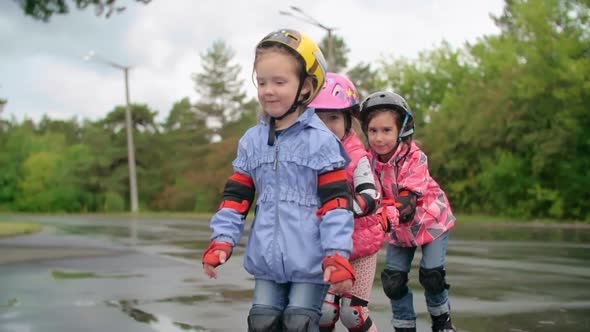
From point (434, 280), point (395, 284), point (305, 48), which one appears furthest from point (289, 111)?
point (434, 280)

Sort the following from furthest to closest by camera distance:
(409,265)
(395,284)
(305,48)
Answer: (409,265) < (395,284) < (305,48)

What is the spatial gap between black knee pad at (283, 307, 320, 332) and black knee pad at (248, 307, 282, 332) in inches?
1.9

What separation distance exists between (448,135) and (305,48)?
3307 cm

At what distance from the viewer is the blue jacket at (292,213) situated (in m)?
3.81

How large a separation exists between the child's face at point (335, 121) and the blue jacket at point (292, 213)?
0.70 m

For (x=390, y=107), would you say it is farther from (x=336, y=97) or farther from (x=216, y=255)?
(x=216, y=255)

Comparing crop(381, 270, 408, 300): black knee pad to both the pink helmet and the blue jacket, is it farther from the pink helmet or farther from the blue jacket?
the blue jacket

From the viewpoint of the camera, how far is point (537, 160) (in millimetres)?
29734

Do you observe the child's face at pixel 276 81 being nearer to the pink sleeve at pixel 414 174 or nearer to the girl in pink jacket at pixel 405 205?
the girl in pink jacket at pixel 405 205

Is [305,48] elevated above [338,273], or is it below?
above

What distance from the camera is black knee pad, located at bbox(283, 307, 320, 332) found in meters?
3.76

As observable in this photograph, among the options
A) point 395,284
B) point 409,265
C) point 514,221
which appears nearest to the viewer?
point 395,284

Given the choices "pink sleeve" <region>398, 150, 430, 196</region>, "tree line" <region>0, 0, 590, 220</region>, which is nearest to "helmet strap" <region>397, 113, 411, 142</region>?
"pink sleeve" <region>398, 150, 430, 196</region>

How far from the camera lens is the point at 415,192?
502 centimetres
